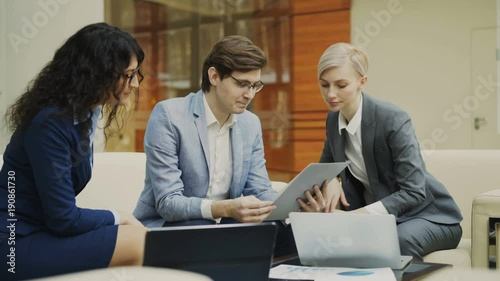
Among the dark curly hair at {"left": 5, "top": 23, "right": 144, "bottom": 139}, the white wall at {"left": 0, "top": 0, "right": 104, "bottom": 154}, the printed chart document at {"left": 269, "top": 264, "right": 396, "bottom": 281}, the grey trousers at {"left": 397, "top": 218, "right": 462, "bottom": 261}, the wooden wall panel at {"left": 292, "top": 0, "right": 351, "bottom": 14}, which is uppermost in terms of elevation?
the wooden wall panel at {"left": 292, "top": 0, "right": 351, "bottom": 14}

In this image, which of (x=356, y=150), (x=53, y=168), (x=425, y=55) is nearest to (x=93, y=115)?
(x=53, y=168)

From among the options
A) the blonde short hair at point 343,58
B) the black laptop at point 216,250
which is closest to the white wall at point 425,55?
the blonde short hair at point 343,58

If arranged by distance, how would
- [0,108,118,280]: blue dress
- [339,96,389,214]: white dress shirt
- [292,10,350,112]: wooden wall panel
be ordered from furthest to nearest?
[292,10,350,112]: wooden wall panel → [339,96,389,214]: white dress shirt → [0,108,118,280]: blue dress

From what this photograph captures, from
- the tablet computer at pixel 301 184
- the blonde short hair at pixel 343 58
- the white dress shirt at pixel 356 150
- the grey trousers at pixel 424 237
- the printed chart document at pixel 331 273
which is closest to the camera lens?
the printed chart document at pixel 331 273

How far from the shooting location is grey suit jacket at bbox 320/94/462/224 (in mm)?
2441

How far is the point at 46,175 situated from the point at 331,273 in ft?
2.80

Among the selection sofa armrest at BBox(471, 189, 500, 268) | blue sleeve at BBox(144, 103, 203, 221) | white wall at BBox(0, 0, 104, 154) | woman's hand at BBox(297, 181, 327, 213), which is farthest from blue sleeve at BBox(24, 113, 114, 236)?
white wall at BBox(0, 0, 104, 154)

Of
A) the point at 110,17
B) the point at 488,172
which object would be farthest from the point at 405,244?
the point at 110,17

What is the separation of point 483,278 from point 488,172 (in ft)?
6.84

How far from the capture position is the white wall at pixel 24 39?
13.6 feet

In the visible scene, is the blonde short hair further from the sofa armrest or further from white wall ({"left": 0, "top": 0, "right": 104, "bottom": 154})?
white wall ({"left": 0, "top": 0, "right": 104, "bottom": 154})

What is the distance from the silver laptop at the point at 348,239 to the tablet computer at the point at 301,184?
31cm

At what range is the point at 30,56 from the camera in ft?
13.8

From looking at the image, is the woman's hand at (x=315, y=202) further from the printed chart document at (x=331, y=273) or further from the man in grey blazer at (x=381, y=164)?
the printed chart document at (x=331, y=273)
